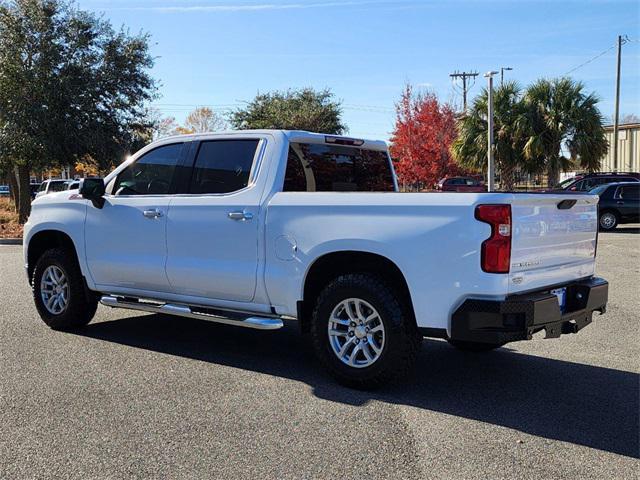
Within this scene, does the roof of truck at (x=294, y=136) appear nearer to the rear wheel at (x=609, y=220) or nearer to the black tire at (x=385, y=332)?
the black tire at (x=385, y=332)

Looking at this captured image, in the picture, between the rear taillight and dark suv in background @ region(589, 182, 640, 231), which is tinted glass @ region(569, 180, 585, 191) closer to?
dark suv in background @ region(589, 182, 640, 231)

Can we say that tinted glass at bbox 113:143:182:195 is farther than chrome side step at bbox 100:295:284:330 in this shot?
Yes

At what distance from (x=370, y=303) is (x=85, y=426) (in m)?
2.14

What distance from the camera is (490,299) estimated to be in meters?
4.32

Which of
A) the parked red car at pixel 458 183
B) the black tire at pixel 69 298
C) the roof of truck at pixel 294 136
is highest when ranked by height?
the roof of truck at pixel 294 136

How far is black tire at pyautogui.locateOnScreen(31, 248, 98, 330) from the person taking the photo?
22.5 ft

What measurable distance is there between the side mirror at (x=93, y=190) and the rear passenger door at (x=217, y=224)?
3.18 ft

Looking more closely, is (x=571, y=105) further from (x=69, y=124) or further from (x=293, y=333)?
(x=293, y=333)

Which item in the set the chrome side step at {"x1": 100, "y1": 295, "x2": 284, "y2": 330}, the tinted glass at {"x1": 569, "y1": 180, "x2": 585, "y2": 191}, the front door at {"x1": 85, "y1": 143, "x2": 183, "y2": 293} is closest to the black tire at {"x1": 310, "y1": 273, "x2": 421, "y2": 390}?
the chrome side step at {"x1": 100, "y1": 295, "x2": 284, "y2": 330}

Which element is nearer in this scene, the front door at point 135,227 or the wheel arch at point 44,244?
the front door at point 135,227

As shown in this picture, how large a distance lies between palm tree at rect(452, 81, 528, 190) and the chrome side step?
926 inches

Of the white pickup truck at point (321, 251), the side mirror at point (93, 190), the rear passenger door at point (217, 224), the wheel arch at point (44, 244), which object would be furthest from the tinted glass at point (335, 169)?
the wheel arch at point (44, 244)

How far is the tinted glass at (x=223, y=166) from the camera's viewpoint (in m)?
5.76

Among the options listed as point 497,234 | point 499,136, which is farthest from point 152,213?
point 499,136
